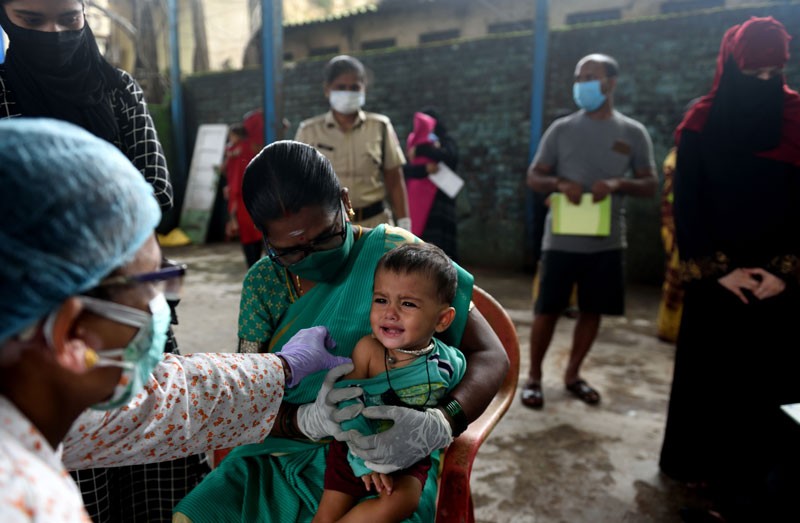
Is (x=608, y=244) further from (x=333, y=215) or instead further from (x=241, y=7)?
(x=241, y=7)

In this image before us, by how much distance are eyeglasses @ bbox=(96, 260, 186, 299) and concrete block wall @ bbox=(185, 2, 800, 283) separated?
5987mm

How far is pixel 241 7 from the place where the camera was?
16.6 m

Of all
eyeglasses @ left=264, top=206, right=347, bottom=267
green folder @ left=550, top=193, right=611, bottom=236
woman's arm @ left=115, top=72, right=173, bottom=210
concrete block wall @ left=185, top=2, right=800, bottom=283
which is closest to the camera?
eyeglasses @ left=264, top=206, right=347, bottom=267

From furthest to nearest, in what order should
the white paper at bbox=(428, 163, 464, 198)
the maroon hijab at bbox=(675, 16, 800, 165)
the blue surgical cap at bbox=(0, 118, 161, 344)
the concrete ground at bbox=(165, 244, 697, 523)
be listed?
1. the white paper at bbox=(428, 163, 464, 198)
2. the concrete ground at bbox=(165, 244, 697, 523)
3. the maroon hijab at bbox=(675, 16, 800, 165)
4. the blue surgical cap at bbox=(0, 118, 161, 344)

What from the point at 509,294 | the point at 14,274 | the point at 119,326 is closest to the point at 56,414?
the point at 119,326

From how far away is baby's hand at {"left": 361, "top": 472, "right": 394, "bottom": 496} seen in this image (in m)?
1.32

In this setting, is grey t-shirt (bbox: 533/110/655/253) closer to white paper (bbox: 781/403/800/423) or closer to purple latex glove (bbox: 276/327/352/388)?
white paper (bbox: 781/403/800/423)

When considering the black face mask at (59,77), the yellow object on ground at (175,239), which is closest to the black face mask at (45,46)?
the black face mask at (59,77)

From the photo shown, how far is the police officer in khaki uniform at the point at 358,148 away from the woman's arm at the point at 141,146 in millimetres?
1739

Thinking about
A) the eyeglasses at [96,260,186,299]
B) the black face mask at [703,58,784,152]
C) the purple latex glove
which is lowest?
the purple latex glove

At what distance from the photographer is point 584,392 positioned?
11.5ft

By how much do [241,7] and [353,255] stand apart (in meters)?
17.2

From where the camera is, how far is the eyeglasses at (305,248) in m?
1.50

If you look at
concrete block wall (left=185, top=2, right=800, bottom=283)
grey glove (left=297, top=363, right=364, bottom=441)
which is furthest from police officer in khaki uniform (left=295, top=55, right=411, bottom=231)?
concrete block wall (left=185, top=2, right=800, bottom=283)
